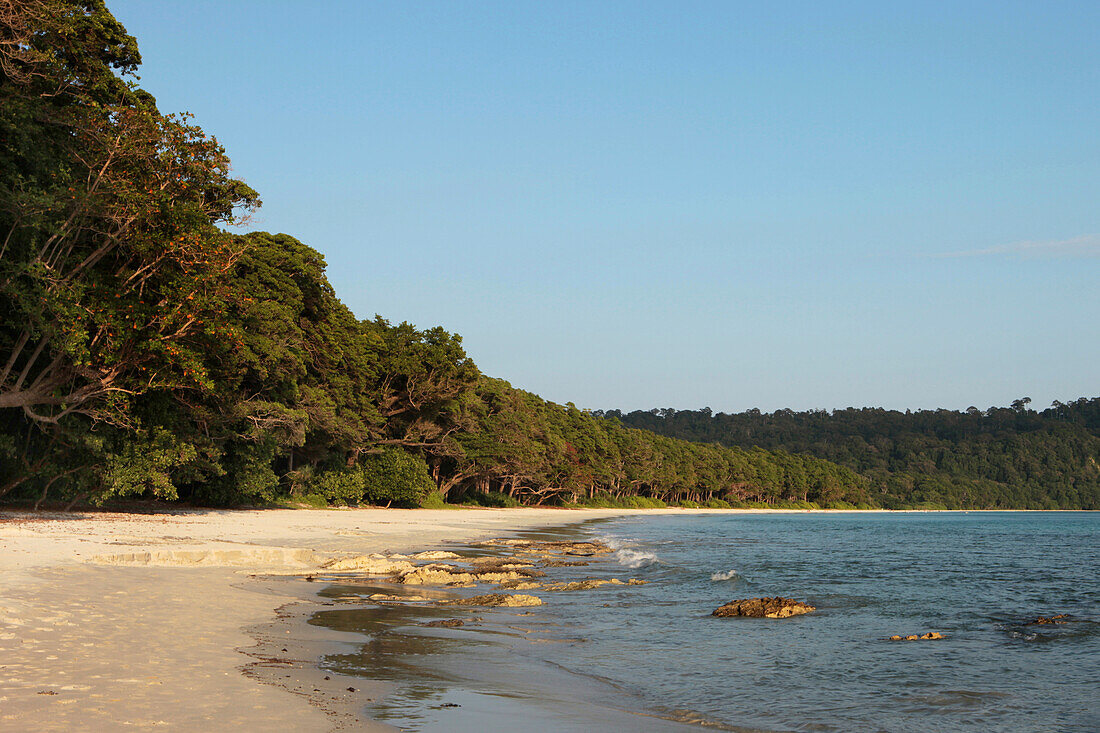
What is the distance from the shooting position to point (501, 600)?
16.3 metres

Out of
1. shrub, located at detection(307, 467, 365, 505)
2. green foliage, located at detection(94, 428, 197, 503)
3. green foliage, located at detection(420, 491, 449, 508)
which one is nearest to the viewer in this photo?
green foliage, located at detection(94, 428, 197, 503)

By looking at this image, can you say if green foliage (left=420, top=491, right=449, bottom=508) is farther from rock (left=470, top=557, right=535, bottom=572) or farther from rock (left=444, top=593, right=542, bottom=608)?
rock (left=444, top=593, right=542, bottom=608)

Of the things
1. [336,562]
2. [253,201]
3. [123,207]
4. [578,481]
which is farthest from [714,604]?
[578,481]

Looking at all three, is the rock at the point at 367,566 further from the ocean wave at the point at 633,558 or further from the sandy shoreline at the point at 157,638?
the ocean wave at the point at 633,558

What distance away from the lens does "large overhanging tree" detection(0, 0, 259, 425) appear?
2131cm

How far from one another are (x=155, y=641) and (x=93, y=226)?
17613 millimetres

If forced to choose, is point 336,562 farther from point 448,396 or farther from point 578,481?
point 578,481

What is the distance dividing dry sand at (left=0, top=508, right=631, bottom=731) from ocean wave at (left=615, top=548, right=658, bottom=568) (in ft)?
35.1

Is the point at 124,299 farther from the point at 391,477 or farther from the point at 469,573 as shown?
the point at 391,477

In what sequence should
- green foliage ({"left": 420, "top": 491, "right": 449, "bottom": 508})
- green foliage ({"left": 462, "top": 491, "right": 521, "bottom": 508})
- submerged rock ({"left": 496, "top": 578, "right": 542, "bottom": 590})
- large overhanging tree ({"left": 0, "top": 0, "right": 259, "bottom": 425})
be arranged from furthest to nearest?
green foliage ({"left": 462, "top": 491, "right": 521, "bottom": 508}) → green foliage ({"left": 420, "top": 491, "right": 449, "bottom": 508}) → large overhanging tree ({"left": 0, "top": 0, "right": 259, "bottom": 425}) → submerged rock ({"left": 496, "top": 578, "right": 542, "bottom": 590})

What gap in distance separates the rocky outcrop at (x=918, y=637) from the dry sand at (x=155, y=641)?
970 centimetres

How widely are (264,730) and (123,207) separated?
1999cm

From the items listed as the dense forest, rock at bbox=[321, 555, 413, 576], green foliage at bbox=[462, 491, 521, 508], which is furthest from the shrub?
rock at bbox=[321, 555, 413, 576]

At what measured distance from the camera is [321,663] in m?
9.30
